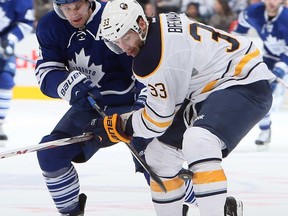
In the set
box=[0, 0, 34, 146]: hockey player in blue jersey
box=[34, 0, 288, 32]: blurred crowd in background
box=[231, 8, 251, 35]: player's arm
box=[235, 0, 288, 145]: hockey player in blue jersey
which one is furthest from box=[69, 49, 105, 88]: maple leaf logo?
box=[34, 0, 288, 32]: blurred crowd in background

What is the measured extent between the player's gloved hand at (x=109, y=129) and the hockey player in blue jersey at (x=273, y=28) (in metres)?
3.39

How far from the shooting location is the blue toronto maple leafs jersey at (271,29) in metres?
6.43

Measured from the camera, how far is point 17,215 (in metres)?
3.68

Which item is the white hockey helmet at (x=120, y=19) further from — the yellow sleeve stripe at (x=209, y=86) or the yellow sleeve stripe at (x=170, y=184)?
the yellow sleeve stripe at (x=170, y=184)

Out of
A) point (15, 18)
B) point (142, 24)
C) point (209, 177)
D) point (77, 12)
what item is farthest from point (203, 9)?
point (209, 177)

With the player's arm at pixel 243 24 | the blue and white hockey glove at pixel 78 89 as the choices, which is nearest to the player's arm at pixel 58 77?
the blue and white hockey glove at pixel 78 89

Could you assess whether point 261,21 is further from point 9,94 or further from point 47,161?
point 47,161

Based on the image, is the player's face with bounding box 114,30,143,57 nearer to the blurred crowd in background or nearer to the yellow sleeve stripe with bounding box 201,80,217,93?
the yellow sleeve stripe with bounding box 201,80,217,93

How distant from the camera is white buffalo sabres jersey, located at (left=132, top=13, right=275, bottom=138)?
2900 mm

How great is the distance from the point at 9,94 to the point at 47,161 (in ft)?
9.94

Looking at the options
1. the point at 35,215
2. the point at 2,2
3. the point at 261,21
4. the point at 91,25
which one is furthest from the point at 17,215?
the point at 261,21

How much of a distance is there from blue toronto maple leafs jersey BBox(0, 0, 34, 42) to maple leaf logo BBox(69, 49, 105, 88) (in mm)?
2664

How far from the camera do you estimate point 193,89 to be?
9.96 feet

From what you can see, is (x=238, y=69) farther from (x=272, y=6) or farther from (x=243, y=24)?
(x=243, y=24)
